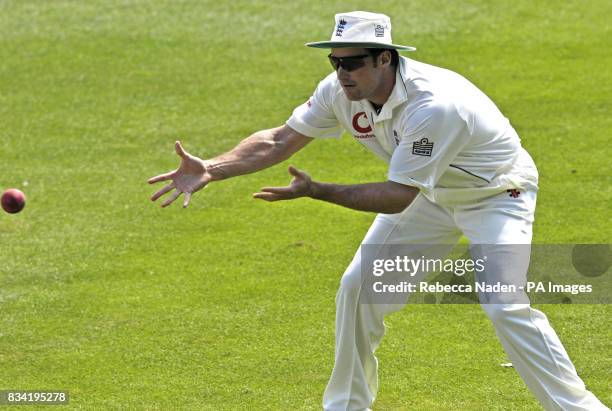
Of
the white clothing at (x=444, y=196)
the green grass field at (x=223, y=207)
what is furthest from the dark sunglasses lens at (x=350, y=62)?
the green grass field at (x=223, y=207)

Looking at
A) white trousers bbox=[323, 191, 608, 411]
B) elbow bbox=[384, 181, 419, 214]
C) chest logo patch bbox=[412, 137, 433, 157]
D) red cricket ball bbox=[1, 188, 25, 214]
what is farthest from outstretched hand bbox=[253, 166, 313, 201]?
red cricket ball bbox=[1, 188, 25, 214]

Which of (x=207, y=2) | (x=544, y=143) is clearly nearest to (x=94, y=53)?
(x=207, y=2)

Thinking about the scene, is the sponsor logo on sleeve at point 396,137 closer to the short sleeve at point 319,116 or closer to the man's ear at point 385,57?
the man's ear at point 385,57

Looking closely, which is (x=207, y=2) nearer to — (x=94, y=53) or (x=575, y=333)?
(x=94, y=53)

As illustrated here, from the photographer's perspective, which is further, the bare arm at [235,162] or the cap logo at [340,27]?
the bare arm at [235,162]

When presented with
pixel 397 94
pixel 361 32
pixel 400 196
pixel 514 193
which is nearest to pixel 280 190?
pixel 400 196

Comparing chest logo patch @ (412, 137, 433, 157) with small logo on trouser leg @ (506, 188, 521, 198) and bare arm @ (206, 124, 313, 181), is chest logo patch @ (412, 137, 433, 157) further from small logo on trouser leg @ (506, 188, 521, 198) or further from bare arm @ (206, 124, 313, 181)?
bare arm @ (206, 124, 313, 181)

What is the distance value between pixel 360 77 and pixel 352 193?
689 millimetres

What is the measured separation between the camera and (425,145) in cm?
671

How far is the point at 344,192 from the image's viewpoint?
658cm

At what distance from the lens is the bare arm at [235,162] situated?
7.32 meters

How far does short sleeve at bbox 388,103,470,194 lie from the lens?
6.71 meters

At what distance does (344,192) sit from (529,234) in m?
1.21

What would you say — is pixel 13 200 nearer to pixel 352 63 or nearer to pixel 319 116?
pixel 319 116
